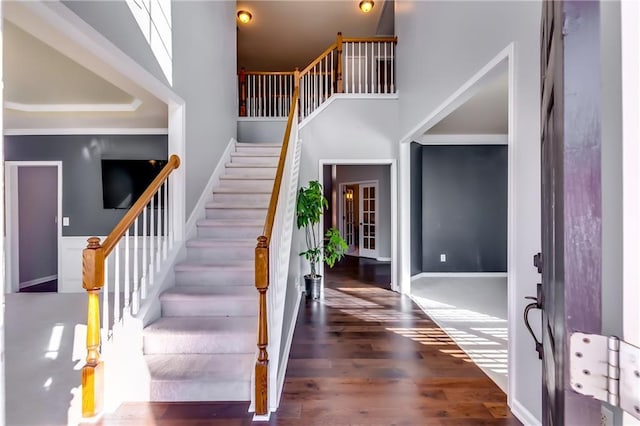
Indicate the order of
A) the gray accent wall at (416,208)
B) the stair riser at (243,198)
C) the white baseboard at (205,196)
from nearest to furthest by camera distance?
the white baseboard at (205,196) → the stair riser at (243,198) → the gray accent wall at (416,208)

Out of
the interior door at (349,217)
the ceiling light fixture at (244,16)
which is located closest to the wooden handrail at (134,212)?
the ceiling light fixture at (244,16)

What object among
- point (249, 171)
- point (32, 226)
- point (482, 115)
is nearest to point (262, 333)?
point (249, 171)

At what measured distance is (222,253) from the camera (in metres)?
3.08

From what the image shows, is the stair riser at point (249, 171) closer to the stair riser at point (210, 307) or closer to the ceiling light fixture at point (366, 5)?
the stair riser at point (210, 307)

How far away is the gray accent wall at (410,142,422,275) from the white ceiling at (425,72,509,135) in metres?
0.49

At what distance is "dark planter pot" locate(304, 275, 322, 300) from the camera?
4324mm

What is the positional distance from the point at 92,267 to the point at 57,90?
8.03 feet

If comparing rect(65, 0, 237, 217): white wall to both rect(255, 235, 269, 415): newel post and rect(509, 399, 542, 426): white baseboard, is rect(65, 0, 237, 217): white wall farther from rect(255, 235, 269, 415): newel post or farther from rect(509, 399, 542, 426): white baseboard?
rect(509, 399, 542, 426): white baseboard

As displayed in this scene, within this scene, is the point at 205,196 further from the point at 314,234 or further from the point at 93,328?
the point at 93,328

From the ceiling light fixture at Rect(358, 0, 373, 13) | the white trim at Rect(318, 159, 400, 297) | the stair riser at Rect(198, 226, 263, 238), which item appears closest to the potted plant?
the white trim at Rect(318, 159, 400, 297)

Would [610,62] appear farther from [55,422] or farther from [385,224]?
[385,224]

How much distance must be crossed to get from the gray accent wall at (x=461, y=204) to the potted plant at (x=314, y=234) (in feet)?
7.01

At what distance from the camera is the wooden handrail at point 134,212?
80.0 inches

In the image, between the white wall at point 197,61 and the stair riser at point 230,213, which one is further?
the stair riser at point 230,213
